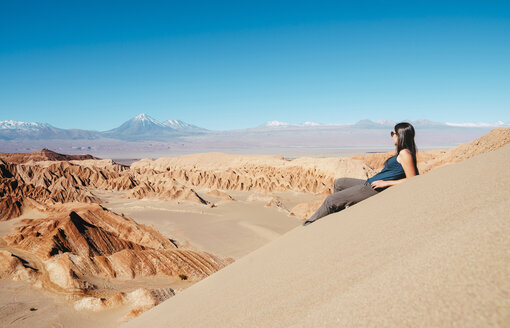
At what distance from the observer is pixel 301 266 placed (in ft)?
7.22

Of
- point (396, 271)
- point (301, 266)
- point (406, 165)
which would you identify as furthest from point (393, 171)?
point (396, 271)

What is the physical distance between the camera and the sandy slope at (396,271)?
1.08m

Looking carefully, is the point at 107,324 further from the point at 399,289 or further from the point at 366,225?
the point at 399,289

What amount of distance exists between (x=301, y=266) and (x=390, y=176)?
1.77 meters

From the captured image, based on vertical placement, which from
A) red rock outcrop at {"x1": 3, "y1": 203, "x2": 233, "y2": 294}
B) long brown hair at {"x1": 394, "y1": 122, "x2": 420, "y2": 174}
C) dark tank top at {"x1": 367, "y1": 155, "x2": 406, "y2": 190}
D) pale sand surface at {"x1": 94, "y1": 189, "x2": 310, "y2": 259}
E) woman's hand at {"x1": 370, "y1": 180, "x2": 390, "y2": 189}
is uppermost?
long brown hair at {"x1": 394, "y1": 122, "x2": 420, "y2": 174}

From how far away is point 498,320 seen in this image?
0.91m

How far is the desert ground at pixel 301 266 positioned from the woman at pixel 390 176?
0.23 meters

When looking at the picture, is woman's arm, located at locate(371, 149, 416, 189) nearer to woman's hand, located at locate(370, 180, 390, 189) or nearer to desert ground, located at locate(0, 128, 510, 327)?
woman's hand, located at locate(370, 180, 390, 189)

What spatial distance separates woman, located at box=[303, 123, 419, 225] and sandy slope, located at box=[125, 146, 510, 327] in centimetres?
54

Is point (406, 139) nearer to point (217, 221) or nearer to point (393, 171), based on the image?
point (393, 171)

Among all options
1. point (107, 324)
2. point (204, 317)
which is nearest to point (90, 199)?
point (107, 324)

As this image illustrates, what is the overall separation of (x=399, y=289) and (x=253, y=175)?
111ft

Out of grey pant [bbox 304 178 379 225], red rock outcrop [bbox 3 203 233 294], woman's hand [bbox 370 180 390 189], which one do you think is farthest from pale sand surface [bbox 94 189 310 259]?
woman's hand [bbox 370 180 390 189]

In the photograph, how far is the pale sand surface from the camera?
606 inches
